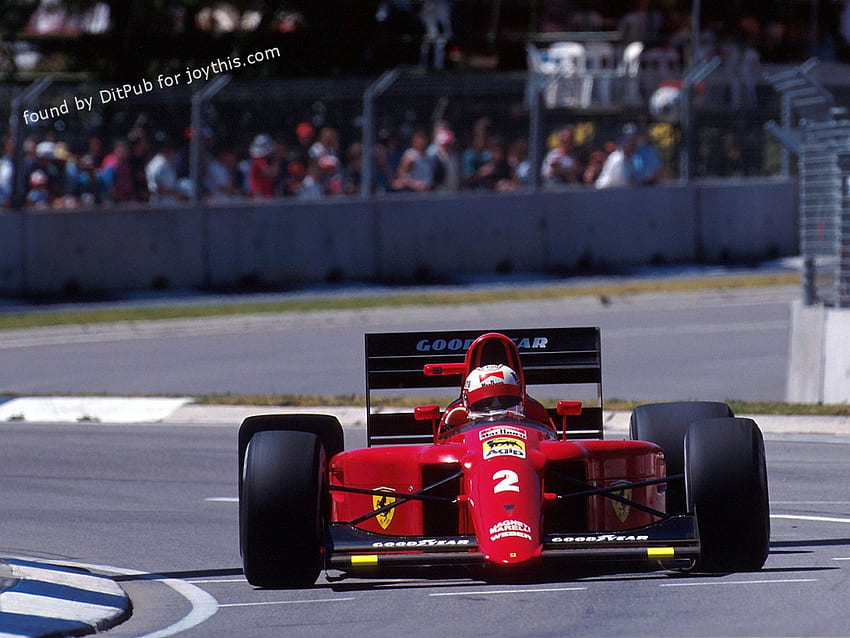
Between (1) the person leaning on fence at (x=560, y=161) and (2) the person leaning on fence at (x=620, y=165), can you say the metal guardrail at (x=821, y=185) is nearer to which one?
(1) the person leaning on fence at (x=560, y=161)

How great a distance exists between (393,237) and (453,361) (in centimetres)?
1548

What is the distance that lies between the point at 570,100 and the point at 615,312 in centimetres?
454

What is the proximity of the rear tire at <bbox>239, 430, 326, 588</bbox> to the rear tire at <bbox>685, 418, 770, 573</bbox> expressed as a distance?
1602 mm

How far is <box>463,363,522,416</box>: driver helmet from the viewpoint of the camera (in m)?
8.21

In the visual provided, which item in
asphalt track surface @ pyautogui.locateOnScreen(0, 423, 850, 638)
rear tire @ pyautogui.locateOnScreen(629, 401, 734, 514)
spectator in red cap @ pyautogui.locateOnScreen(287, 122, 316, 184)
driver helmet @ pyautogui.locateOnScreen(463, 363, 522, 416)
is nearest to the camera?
asphalt track surface @ pyautogui.locateOnScreen(0, 423, 850, 638)

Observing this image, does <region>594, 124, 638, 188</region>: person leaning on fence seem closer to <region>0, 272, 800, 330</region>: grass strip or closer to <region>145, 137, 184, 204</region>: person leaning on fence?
<region>0, 272, 800, 330</region>: grass strip

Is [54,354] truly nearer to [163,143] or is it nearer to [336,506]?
[163,143]

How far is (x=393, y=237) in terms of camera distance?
24.7 m

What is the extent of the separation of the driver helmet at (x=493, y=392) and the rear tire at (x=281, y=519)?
110 centimetres

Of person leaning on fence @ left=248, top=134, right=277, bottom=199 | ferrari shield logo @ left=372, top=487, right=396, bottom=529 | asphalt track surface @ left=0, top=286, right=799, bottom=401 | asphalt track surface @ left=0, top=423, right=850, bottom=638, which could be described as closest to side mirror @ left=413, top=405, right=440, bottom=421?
ferrari shield logo @ left=372, top=487, right=396, bottom=529

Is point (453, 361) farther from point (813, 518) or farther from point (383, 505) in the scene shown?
point (813, 518)

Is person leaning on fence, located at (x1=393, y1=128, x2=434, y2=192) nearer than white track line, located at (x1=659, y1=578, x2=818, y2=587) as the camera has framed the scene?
No

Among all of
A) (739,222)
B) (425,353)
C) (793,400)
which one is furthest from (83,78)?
(425,353)

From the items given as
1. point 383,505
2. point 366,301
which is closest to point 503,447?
point 383,505
